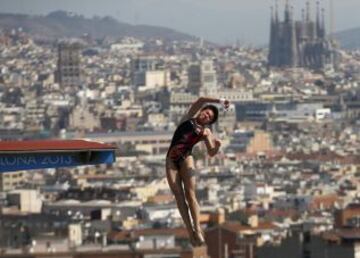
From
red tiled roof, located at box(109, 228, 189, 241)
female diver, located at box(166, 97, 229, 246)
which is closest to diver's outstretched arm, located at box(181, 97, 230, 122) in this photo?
female diver, located at box(166, 97, 229, 246)

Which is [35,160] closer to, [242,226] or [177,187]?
[177,187]

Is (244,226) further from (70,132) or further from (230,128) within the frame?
(230,128)

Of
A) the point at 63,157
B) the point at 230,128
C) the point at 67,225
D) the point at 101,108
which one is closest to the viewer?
the point at 63,157

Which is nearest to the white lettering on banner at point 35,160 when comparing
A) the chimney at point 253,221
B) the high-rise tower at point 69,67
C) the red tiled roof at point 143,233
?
the red tiled roof at point 143,233

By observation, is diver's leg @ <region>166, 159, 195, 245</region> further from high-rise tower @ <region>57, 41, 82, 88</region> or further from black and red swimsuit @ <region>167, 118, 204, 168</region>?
high-rise tower @ <region>57, 41, 82, 88</region>

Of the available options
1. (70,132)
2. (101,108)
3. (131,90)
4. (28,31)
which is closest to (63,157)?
(70,132)

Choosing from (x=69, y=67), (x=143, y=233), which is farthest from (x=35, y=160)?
(x=69, y=67)
